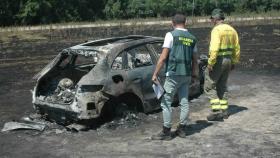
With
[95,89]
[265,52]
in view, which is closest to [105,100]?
[95,89]

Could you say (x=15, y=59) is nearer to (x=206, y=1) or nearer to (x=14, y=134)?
(x=14, y=134)

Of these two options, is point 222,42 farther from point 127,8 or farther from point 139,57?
point 127,8

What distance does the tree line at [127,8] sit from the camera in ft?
186

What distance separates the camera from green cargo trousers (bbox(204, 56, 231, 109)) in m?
8.99

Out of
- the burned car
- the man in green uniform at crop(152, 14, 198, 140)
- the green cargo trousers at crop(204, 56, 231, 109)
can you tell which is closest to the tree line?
the burned car

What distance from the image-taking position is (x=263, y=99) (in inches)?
→ 426

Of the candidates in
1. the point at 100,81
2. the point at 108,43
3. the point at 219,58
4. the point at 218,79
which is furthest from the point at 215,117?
the point at 108,43

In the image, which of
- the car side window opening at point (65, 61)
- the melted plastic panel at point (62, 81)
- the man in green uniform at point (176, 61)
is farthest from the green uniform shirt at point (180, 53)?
the car side window opening at point (65, 61)

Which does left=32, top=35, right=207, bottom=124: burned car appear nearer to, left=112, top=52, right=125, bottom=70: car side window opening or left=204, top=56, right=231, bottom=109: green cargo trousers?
left=112, top=52, right=125, bottom=70: car side window opening

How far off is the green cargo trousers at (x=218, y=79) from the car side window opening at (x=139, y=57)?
53.6 inches

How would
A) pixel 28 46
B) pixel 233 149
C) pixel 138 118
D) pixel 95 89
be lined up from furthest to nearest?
pixel 28 46 < pixel 138 118 < pixel 95 89 < pixel 233 149

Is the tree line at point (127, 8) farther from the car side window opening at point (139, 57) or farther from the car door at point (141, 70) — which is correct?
the car door at point (141, 70)

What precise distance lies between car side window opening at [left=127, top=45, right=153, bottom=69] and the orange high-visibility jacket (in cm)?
152

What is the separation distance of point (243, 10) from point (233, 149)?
54.2 meters
